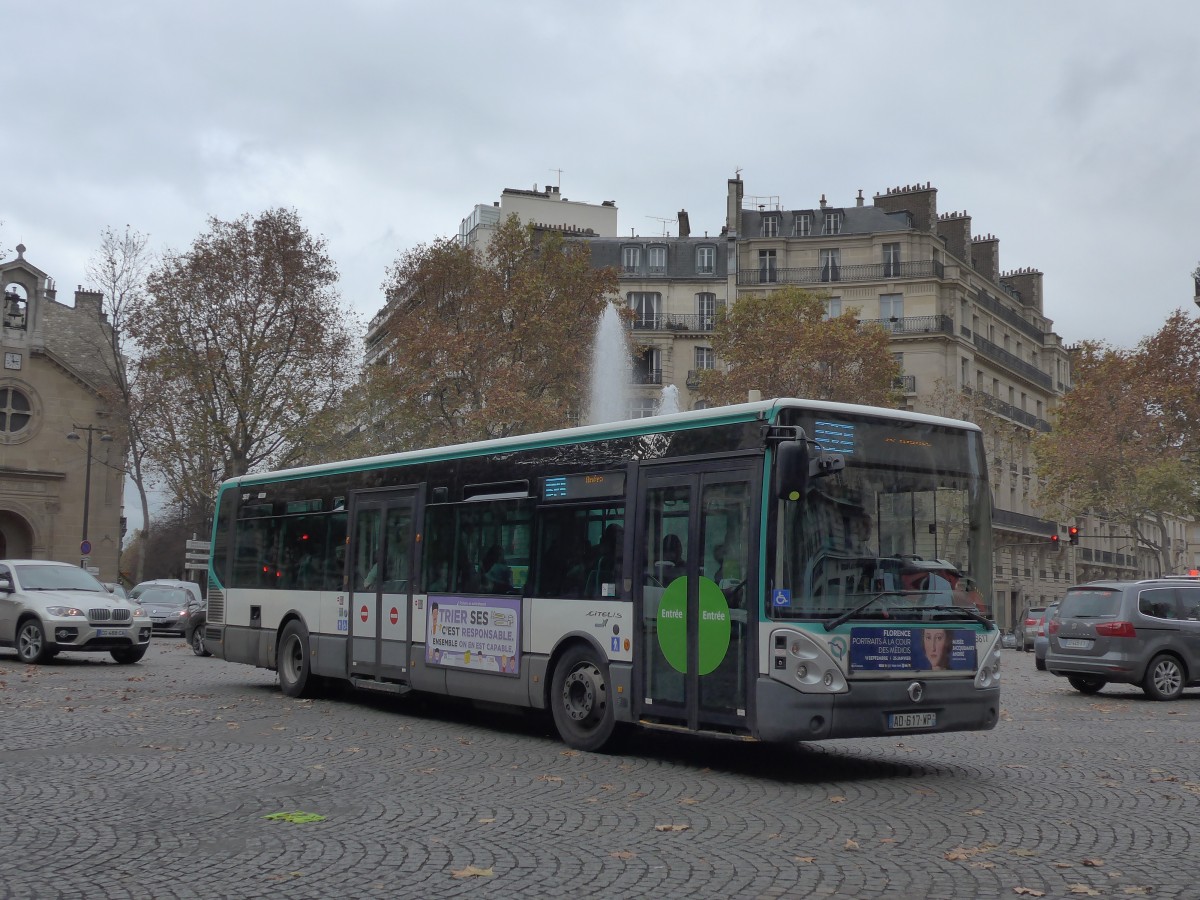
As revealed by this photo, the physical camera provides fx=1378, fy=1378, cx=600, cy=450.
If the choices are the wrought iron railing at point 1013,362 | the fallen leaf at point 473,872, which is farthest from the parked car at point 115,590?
the wrought iron railing at point 1013,362

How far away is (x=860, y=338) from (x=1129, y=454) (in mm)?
10820

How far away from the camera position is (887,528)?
34.4 ft

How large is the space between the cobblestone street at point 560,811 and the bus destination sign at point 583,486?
2271 mm

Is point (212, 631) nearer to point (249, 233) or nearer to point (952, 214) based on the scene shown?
point (249, 233)

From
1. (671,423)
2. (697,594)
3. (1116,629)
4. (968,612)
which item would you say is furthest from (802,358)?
(697,594)

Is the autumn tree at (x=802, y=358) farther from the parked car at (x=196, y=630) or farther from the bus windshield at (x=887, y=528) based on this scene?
the bus windshield at (x=887, y=528)

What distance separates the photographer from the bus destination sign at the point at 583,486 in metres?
12.1

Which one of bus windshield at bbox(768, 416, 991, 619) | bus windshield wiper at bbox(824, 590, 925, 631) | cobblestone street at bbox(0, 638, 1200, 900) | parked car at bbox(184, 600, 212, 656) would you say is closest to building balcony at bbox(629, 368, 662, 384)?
parked car at bbox(184, 600, 212, 656)

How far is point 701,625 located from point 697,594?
25 centimetres

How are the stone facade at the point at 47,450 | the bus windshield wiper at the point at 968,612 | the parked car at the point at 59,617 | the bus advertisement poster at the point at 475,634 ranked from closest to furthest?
1. the bus windshield wiper at the point at 968,612
2. the bus advertisement poster at the point at 475,634
3. the parked car at the point at 59,617
4. the stone facade at the point at 47,450

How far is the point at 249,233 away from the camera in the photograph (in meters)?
44.7

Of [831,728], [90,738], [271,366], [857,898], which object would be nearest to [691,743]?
[831,728]

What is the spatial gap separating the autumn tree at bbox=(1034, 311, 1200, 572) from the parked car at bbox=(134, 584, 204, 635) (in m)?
32.4

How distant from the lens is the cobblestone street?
6.79 metres
